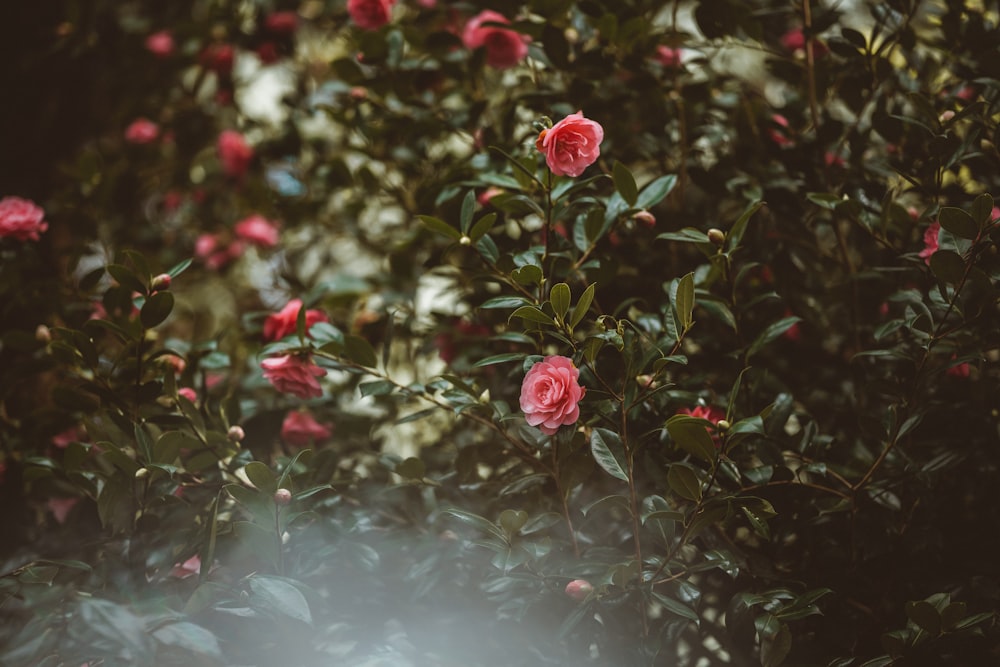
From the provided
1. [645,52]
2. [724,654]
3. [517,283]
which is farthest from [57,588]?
[645,52]

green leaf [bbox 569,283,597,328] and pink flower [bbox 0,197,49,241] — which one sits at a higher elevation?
green leaf [bbox 569,283,597,328]

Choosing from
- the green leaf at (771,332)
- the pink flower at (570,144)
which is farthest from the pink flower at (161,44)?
the green leaf at (771,332)

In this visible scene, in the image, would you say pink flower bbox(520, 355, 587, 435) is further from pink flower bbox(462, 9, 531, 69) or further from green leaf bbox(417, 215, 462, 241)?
pink flower bbox(462, 9, 531, 69)

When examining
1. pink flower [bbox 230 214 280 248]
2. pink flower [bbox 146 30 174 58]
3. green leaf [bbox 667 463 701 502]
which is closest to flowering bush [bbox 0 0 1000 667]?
green leaf [bbox 667 463 701 502]

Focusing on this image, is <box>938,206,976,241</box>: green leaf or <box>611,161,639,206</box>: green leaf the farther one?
<box>611,161,639,206</box>: green leaf

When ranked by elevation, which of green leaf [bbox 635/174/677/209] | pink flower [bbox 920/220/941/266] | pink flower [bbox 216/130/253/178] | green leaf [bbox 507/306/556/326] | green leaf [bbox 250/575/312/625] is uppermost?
green leaf [bbox 507/306/556/326]

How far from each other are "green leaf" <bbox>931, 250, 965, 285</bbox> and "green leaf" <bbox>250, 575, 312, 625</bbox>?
0.72 m

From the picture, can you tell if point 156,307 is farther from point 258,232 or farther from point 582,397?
point 258,232

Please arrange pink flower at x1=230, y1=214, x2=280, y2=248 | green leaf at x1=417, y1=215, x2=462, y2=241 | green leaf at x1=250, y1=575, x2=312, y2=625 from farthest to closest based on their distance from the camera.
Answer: pink flower at x1=230, y1=214, x2=280, y2=248 → green leaf at x1=417, y1=215, x2=462, y2=241 → green leaf at x1=250, y1=575, x2=312, y2=625

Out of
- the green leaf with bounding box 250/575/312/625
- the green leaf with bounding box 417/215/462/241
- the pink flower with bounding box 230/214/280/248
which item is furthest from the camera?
the pink flower with bounding box 230/214/280/248

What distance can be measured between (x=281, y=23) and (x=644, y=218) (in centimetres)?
109

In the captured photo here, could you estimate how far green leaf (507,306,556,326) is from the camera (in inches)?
27.3

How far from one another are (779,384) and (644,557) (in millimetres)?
297

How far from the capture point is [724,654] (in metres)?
0.87
